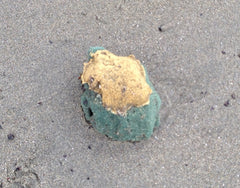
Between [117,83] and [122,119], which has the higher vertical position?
[117,83]

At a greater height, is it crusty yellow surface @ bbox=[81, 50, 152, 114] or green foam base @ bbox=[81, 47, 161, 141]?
crusty yellow surface @ bbox=[81, 50, 152, 114]

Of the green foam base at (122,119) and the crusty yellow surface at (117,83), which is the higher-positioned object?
the crusty yellow surface at (117,83)

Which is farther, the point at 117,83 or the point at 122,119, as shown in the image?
the point at 122,119

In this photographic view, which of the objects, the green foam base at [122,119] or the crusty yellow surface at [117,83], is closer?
the crusty yellow surface at [117,83]

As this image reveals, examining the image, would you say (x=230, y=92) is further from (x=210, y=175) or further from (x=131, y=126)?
(x=131, y=126)

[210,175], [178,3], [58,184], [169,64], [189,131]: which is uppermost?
[178,3]

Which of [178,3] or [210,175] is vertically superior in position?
[178,3]

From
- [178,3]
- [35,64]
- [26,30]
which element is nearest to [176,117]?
[178,3]

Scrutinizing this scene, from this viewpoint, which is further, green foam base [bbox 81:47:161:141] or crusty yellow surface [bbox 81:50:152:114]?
green foam base [bbox 81:47:161:141]
